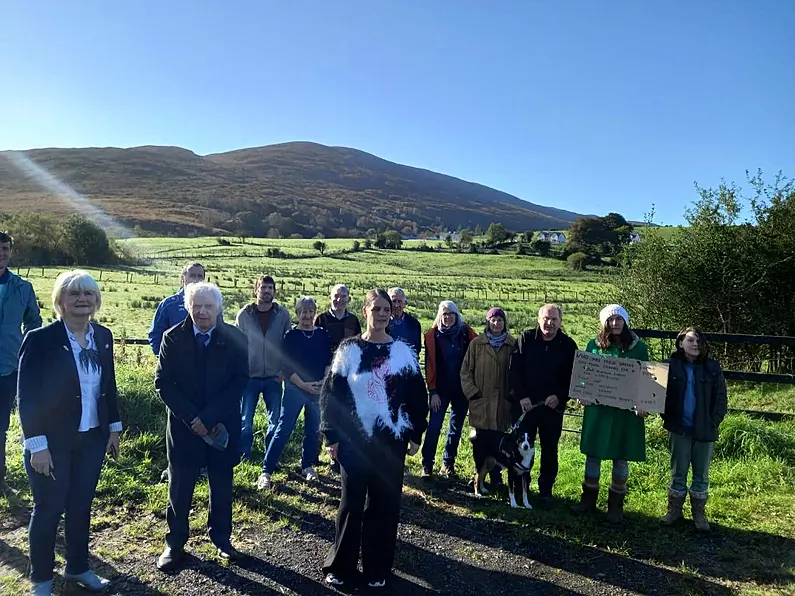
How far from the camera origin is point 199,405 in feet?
13.2

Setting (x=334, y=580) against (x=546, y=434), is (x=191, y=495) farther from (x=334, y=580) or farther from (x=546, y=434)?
(x=546, y=434)

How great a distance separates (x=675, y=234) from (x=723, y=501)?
30.6 ft

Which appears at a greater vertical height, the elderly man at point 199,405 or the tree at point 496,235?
the tree at point 496,235

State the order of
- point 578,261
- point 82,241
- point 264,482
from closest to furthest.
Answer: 1. point 264,482
2. point 82,241
3. point 578,261

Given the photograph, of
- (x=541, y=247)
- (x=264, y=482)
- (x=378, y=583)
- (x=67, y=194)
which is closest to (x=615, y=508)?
(x=378, y=583)

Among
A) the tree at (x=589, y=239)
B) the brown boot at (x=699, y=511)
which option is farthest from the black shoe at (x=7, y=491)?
the tree at (x=589, y=239)

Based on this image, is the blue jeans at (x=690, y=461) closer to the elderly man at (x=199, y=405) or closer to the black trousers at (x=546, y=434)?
the black trousers at (x=546, y=434)

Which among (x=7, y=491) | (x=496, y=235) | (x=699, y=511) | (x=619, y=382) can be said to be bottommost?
(x=7, y=491)

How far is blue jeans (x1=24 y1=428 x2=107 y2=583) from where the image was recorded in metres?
3.53

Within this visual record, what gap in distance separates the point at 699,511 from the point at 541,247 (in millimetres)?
76293

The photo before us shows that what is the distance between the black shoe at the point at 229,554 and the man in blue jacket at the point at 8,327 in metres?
2.29

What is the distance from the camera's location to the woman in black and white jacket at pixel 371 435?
385cm

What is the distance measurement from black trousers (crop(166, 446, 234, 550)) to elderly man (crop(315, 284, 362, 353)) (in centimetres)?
219

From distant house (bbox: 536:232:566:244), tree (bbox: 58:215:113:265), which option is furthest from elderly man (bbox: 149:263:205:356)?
distant house (bbox: 536:232:566:244)
